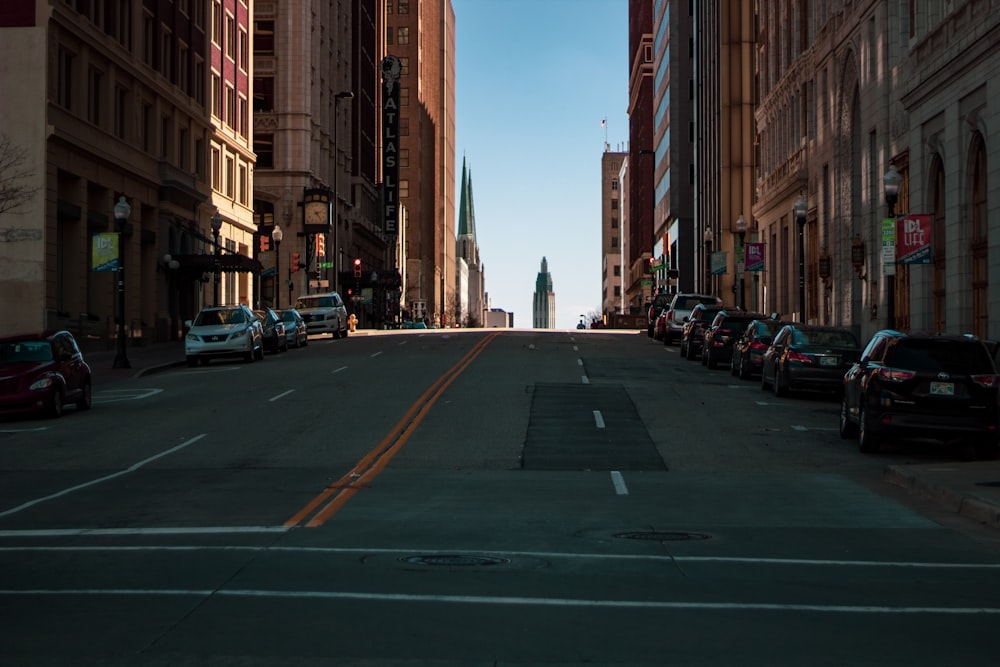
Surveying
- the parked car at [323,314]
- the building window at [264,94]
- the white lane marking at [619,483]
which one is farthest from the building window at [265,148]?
the white lane marking at [619,483]

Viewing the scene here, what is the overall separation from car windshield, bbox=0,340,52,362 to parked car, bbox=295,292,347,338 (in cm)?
3364

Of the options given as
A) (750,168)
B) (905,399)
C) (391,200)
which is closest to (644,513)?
(905,399)

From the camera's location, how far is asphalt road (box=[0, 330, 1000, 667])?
25.7ft

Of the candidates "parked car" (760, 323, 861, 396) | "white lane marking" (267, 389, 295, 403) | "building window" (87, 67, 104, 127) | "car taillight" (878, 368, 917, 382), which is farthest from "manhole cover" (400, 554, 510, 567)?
"building window" (87, 67, 104, 127)

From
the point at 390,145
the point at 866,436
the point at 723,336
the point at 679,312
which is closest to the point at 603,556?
the point at 866,436

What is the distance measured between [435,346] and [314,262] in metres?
47.3

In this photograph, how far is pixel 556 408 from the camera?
84.9ft

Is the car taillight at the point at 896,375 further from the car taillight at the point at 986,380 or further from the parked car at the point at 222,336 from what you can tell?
the parked car at the point at 222,336

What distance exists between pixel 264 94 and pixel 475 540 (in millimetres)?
83041

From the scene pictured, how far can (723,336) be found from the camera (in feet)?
126

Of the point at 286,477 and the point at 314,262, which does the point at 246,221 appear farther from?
the point at 286,477

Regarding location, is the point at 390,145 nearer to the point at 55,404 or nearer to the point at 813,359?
the point at 813,359

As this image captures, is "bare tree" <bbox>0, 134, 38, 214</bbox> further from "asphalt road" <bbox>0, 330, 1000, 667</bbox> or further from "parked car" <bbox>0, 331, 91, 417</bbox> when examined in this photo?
"asphalt road" <bbox>0, 330, 1000, 667</bbox>

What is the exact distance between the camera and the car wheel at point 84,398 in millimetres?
27438
